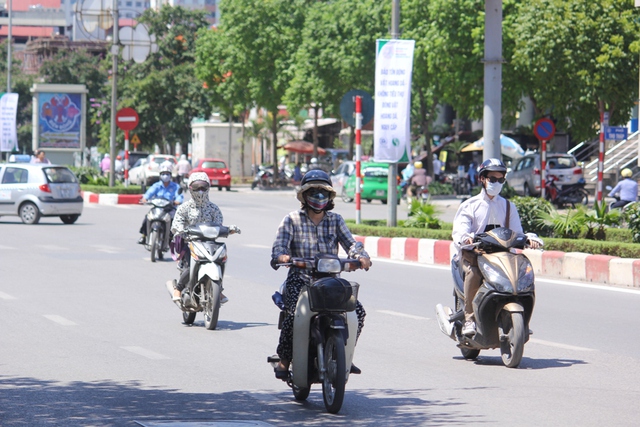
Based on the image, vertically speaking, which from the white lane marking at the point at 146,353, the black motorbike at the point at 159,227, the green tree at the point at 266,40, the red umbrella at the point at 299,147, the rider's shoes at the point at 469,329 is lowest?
the white lane marking at the point at 146,353

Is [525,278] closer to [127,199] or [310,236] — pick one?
[310,236]

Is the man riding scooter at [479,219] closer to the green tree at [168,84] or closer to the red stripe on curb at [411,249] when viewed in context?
the red stripe on curb at [411,249]

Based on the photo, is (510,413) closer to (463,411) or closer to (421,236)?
(463,411)

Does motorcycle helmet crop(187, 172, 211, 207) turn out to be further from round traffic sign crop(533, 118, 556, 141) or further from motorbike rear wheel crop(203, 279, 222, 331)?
round traffic sign crop(533, 118, 556, 141)

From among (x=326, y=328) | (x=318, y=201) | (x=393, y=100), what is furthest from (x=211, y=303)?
(x=393, y=100)

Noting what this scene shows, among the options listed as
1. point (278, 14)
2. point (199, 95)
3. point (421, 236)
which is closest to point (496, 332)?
point (421, 236)

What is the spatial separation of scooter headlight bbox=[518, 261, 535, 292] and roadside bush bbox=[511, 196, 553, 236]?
32.3ft

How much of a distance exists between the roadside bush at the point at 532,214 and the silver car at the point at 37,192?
12719 mm

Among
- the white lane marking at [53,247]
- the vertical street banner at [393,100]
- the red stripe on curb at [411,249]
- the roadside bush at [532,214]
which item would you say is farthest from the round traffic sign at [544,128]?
the white lane marking at [53,247]

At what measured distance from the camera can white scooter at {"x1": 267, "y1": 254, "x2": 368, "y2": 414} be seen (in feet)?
23.7

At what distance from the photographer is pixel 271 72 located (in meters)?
61.0

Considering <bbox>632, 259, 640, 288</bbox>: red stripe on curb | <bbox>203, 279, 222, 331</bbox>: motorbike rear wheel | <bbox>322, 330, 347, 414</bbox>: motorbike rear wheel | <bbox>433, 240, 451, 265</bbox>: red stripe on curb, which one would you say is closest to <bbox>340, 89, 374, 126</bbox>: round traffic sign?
<bbox>433, 240, 451, 265</bbox>: red stripe on curb

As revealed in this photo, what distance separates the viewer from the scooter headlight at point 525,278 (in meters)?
9.15

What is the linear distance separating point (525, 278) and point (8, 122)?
4238 cm
